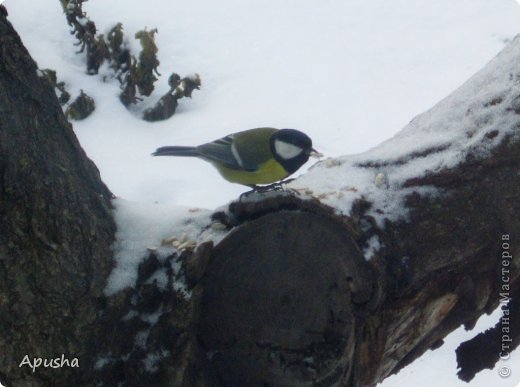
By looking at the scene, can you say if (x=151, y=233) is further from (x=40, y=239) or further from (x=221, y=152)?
(x=221, y=152)

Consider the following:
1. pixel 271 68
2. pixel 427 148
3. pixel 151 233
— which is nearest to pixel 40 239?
pixel 151 233

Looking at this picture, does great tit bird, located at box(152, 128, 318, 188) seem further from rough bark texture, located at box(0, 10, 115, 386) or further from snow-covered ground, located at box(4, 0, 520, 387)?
snow-covered ground, located at box(4, 0, 520, 387)

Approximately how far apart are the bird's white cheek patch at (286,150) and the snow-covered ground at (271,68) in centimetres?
151

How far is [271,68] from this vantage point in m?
5.22

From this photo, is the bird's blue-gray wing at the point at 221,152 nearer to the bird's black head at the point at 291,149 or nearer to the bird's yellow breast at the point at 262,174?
the bird's yellow breast at the point at 262,174

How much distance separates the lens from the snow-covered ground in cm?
436

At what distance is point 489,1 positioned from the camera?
6.01 m

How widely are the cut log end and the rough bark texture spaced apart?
323 millimetres

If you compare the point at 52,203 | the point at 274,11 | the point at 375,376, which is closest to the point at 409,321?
the point at 375,376

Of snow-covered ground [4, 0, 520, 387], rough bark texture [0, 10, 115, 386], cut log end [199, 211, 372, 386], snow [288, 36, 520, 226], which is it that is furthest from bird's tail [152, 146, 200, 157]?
snow-covered ground [4, 0, 520, 387]

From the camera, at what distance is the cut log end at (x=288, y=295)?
6.36 ft

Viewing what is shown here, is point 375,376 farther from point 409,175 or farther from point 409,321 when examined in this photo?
point 409,175

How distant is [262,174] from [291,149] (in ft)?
0.43

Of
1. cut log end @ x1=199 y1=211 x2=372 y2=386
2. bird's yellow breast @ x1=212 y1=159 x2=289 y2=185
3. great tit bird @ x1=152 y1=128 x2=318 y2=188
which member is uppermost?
great tit bird @ x1=152 y1=128 x2=318 y2=188
